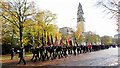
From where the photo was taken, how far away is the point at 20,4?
1902cm

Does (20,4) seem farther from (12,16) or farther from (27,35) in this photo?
(27,35)

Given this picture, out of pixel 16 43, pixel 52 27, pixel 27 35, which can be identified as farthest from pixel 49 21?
pixel 16 43

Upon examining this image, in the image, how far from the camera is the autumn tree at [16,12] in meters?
17.3

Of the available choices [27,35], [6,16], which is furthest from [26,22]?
[27,35]

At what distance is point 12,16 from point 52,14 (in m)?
12.1

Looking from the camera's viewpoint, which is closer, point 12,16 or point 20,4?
point 12,16

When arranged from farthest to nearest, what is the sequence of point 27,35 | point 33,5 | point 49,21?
point 49,21 < point 27,35 < point 33,5

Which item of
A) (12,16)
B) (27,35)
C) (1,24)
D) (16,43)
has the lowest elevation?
(16,43)

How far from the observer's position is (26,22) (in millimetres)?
18656

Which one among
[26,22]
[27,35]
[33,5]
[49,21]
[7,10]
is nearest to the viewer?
[7,10]

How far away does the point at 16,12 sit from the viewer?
59.7 feet

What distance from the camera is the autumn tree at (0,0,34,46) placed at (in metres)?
17.3

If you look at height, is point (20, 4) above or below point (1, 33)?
above

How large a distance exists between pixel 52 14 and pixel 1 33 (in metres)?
13.5
